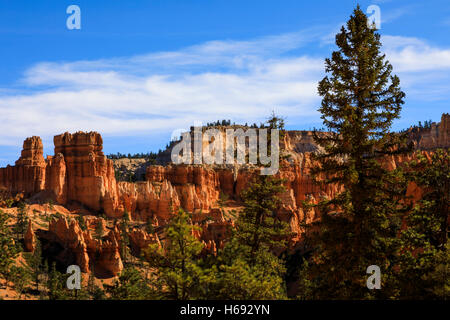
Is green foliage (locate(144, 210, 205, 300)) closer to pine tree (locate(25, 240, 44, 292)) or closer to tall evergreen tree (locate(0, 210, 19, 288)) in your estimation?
tall evergreen tree (locate(0, 210, 19, 288))

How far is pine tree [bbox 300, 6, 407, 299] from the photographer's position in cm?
1967

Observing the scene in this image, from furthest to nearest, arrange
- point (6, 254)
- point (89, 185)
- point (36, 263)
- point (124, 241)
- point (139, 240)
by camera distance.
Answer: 1. point (89, 185)
2. point (139, 240)
3. point (124, 241)
4. point (36, 263)
5. point (6, 254)

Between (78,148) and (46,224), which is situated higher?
(78,148)

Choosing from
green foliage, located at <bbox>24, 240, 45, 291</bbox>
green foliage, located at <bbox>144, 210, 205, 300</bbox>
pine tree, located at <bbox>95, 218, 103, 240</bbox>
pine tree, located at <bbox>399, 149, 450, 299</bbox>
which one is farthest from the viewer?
pine tree, located at <bbox>95, 218, 103, 240</bbox>

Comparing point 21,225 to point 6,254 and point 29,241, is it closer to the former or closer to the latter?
point 29,241

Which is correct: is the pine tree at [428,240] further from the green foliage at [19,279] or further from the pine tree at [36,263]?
the pine tree at [36,263]

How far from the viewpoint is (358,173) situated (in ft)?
64.9

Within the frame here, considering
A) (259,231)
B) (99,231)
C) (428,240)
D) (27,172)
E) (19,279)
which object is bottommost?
(19,279)

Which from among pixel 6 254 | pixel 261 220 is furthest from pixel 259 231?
pixel 6 254

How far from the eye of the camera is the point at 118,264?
3039 inches

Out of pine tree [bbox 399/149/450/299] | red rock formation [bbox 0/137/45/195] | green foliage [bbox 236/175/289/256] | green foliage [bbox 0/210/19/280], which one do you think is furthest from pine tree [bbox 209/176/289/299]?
red rock formation [bbox 0/137/45/195]
